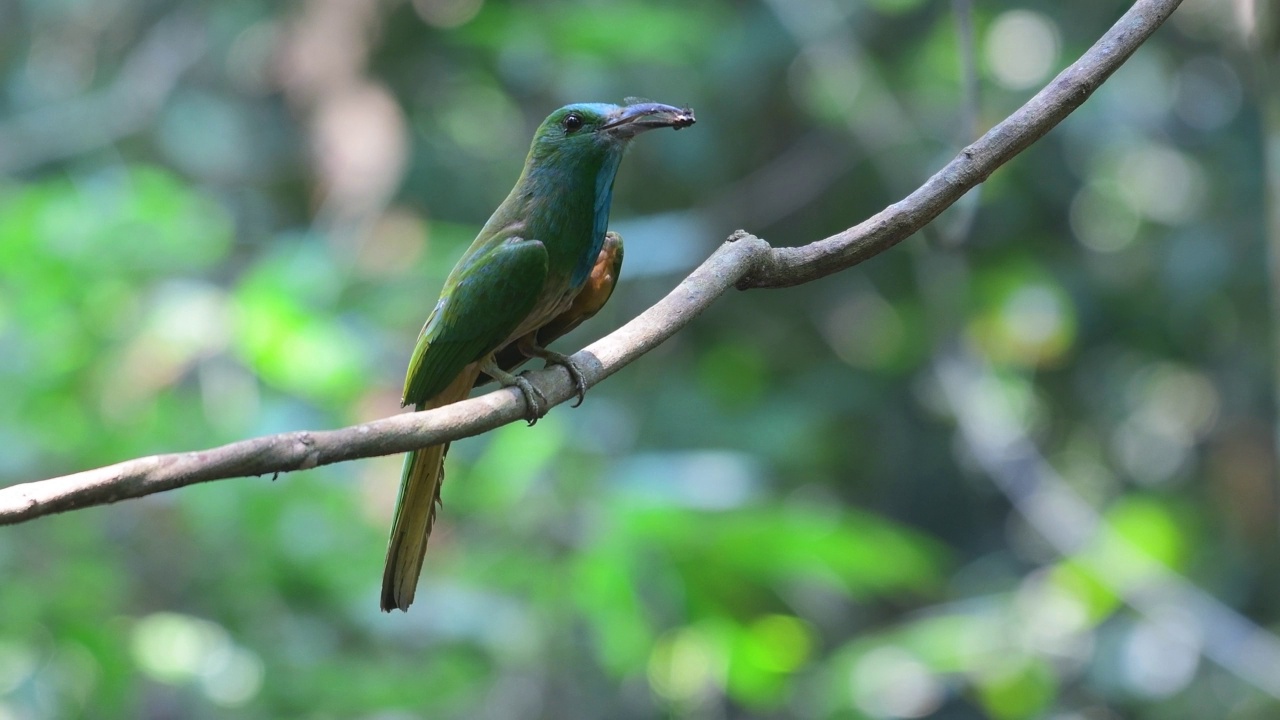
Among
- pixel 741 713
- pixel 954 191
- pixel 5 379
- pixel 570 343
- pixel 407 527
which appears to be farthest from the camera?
pixel 741 713

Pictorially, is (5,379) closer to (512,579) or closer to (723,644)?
(512,579)

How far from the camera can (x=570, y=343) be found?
22.1 feet

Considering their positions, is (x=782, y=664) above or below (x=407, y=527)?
above

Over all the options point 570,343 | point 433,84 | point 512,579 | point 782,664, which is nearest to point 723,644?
point 782,664

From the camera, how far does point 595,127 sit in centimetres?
253

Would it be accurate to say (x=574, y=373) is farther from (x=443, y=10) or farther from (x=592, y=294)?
(x=443, y=10)

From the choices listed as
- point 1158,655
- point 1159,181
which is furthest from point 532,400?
point 1159,181

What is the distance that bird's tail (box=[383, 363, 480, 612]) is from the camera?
2.20 meters

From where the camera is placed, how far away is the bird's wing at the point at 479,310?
2.43m

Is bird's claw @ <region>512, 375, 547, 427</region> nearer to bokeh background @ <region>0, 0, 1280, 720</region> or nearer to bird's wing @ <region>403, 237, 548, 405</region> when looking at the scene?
bird's wing @ <region>403, 237, 548, 405</region>

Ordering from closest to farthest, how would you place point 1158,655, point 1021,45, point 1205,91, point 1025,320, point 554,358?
point 554,358 < point 1158,655 < point 1025,320 < point 1021,45 < point 1205,91

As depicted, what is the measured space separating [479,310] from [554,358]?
18 centimetres

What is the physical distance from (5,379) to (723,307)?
4.47 m

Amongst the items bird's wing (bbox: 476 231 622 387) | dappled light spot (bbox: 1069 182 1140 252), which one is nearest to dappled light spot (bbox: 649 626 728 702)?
bird's wing (bbox: 476 231 622 387)
